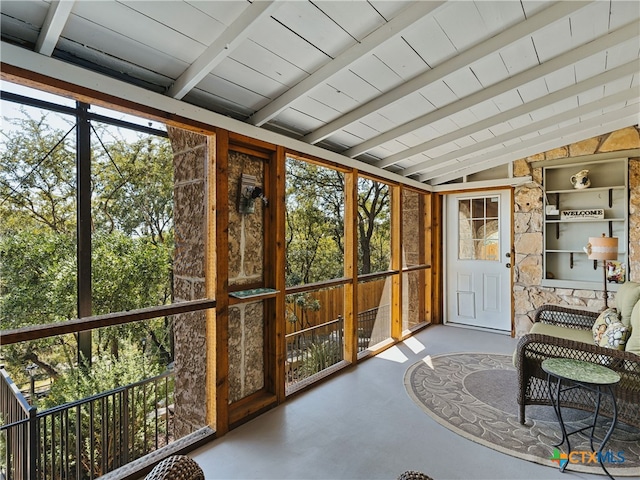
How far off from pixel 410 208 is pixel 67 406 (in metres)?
4.91

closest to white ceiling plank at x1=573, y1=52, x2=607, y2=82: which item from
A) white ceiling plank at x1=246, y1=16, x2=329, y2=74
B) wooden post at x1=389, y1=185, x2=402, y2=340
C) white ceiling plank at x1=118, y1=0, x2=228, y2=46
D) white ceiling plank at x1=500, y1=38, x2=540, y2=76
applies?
white ceiling plank at x1=500, y1=38, x2=540, y2=76

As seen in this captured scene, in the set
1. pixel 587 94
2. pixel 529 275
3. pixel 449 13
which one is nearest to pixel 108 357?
pixel 449 13

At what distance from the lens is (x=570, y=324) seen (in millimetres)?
3361

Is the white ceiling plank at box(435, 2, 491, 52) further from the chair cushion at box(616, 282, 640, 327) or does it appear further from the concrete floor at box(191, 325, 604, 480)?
the concrete floor at box(191, 325, 604, 480)

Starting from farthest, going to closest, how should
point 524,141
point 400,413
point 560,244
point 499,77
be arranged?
point 560,244
point 524,141
point 400,413
point 499,77

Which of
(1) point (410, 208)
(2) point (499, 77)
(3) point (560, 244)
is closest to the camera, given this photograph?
(2) point (499, 77)

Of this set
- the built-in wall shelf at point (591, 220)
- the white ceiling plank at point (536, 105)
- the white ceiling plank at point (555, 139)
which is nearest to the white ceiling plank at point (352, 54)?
the white ceiling plank at point (536, 105)

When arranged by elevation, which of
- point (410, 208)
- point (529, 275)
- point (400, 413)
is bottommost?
point (400, 413)

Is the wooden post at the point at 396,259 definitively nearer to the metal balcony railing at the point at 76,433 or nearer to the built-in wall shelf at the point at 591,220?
the built-in wall shelf at the point at 591,220

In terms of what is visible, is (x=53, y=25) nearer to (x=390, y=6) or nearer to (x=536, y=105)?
(x=390, y=6)

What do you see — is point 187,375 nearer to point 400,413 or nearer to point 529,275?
point 400,413

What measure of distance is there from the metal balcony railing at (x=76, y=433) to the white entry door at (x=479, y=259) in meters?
4.40

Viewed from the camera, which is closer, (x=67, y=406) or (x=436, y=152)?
(x=67, y=406)

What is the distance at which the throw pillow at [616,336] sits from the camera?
240 cm
